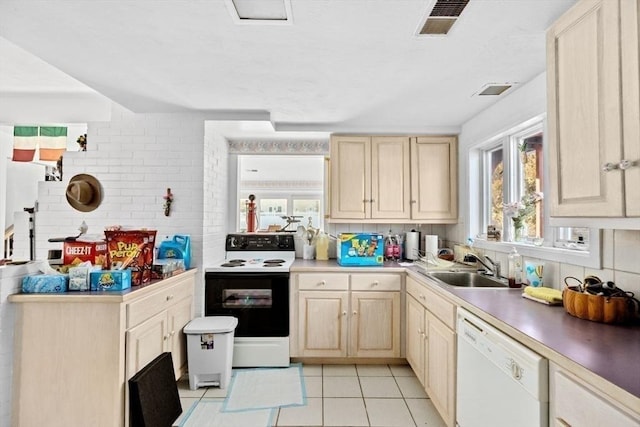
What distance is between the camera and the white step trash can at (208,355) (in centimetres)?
264

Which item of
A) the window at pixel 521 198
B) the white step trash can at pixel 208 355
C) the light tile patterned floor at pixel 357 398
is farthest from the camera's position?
the white step trash can at pixel 208 355

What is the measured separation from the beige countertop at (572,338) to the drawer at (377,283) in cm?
106

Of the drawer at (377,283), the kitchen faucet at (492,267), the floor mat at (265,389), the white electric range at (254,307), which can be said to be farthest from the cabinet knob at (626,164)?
the white electric range at (254,307)

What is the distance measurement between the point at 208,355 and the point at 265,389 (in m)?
0.51

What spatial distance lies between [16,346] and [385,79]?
8.72ft

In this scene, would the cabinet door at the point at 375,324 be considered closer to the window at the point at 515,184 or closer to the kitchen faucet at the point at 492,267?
the kitchen faucet at the point at 492,267

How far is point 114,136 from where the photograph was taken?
3033 mm

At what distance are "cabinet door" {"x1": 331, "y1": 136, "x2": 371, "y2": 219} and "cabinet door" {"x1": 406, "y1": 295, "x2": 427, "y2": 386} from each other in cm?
101

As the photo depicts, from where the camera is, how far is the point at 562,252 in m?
1.91

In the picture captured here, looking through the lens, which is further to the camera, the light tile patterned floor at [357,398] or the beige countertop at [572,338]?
the light tile patterned floor at [357,398]

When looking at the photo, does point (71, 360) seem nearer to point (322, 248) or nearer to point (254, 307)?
point (254, 307)

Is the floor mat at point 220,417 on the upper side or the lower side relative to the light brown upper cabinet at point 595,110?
lower

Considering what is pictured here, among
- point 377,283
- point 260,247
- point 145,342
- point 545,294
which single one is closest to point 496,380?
point 545,294

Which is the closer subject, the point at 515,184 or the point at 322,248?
the point at 515,184
